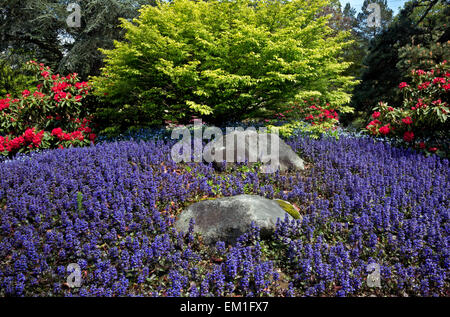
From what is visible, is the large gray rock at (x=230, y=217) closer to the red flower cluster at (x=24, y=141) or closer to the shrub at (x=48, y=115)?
the shrub at (x=48, y=115)

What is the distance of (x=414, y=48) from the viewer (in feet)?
40.1

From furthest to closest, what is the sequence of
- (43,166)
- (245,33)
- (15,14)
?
1. (15,14)
2. (245,33)
3. (43,166)

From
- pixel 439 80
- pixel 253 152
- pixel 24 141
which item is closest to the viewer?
pixel 253 152

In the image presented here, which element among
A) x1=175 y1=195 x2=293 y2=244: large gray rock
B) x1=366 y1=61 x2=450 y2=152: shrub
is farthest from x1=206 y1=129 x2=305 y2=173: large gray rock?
x1=366 y1=61 x2=450 y2=152: shrub

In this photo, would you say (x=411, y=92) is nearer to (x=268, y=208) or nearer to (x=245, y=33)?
(x=245, y=33)

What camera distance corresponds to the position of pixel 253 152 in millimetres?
6316

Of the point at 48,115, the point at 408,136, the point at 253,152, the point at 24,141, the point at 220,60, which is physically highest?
the point at 220,60

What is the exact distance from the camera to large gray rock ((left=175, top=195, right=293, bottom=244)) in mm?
3768

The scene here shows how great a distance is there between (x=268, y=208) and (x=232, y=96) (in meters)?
4.72

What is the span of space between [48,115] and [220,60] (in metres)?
5.95

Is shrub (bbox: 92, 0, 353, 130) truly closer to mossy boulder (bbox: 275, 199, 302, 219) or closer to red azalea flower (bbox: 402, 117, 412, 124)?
red azalea flower (bbox: 402, 117, 412, 124)

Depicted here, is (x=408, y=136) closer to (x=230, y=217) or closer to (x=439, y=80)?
(x=439, y=80)

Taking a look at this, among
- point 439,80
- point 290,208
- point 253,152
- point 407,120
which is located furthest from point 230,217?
point 439,80

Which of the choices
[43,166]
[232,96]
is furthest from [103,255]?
[232,96]
